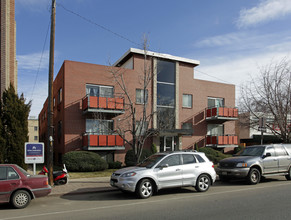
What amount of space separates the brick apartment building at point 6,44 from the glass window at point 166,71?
11908 mm

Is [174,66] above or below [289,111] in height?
above

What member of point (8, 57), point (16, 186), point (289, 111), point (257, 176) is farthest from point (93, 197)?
point (289, 111)

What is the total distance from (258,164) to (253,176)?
0.59 m

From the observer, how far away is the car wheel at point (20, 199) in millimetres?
7711

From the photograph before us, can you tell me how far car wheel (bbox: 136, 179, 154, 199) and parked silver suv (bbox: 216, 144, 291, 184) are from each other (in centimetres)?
460

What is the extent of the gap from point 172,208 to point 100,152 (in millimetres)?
13473

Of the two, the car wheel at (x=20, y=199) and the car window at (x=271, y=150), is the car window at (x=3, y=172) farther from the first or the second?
the car window at (x=271, y=150)

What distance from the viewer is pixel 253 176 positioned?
38.4 feet

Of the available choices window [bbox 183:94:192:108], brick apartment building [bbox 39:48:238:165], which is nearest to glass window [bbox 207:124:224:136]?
brick apartment building [bbox 39:48:238:165]

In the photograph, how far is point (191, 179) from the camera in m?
9.77

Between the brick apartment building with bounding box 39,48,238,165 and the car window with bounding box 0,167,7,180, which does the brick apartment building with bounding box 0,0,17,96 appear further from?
the car window with bounding box 0,167,7,180

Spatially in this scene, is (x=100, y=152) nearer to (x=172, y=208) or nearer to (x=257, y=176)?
(x=257, y=176)

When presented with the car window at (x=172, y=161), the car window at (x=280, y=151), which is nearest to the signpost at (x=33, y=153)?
the car window at (x=172, y=161)

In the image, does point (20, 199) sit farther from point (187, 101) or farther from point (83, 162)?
point (187, 101)
